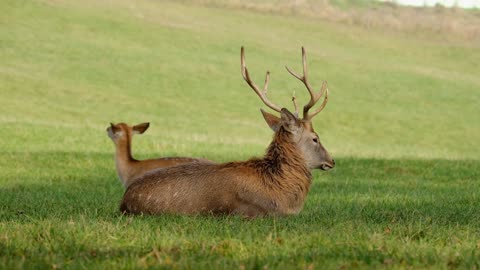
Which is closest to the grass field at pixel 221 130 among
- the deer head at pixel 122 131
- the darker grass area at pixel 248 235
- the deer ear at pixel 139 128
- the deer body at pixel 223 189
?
the darker grass area at pixel 248 235

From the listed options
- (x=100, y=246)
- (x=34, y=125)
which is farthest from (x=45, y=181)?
(x=34, y=125)

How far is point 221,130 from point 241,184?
26.7m

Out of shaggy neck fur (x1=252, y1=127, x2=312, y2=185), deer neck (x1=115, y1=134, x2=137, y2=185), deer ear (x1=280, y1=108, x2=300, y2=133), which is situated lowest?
deer neck (x1=115, y1=134, x2=137, y2=185)

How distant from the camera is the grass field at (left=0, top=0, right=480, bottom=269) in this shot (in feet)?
21.9

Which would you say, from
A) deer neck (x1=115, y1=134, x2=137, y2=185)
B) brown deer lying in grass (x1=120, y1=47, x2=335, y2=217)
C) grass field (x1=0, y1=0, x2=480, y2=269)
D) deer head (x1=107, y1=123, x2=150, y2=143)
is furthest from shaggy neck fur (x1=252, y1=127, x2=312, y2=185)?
deer head (x1=107, y1=123, x2=150, y2=143)

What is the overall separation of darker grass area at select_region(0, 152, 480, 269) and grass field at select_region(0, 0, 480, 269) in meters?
0.02

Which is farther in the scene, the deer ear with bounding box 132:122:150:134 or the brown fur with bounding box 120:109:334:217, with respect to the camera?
the deer ear with bounding box 132:122:150:134

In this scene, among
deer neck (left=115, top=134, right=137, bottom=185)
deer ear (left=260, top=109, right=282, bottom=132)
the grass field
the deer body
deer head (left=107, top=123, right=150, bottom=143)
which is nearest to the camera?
the grass field

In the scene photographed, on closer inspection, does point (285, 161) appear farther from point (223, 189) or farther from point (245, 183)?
point (223, 189)

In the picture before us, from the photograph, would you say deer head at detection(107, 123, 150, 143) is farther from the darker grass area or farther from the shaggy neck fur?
the shaggy neck fur

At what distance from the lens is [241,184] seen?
30.5ft

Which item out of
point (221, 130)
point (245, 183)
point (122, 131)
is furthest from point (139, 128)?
point (221, 130)

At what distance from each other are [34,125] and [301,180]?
18.3m

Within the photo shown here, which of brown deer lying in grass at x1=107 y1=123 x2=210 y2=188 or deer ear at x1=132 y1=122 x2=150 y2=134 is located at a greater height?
deer ear at x1=132 y1=122 x2=150 y2=134
